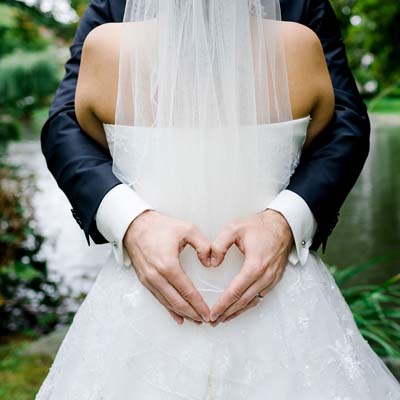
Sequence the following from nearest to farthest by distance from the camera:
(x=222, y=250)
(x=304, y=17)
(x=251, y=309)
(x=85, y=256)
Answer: (x=222, y=250) < (x=251, y=309) < (x=304, y=17) < (x=85, y=256)

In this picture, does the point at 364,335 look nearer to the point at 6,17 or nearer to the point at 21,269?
the point at 21,269

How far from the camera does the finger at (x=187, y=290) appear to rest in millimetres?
1314

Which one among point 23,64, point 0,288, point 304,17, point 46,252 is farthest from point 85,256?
point 304,17

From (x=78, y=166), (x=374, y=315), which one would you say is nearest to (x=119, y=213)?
(x=78, y=166)

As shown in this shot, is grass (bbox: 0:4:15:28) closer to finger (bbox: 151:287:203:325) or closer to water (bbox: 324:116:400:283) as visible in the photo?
water (bbox: 324:116:400:283)

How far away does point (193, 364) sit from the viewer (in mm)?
1380

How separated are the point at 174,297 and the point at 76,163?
0.41m

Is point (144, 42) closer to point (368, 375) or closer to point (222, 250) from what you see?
point (222, 250)

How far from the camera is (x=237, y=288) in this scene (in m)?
1.32

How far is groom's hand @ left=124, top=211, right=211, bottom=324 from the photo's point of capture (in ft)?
4.33

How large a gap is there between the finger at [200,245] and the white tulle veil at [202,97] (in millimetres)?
83

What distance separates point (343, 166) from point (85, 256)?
5533mm

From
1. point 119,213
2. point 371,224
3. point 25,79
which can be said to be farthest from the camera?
point 371,224

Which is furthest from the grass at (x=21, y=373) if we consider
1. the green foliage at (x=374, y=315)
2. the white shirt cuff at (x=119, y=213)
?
the white shirt cuff at (x=119, y=213)
